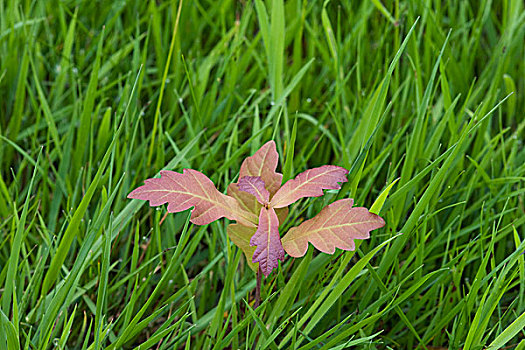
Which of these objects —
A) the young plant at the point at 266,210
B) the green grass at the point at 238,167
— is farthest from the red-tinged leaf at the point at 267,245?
the green grass at the point at 238,167

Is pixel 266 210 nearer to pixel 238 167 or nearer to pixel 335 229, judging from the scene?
pixel 335 229

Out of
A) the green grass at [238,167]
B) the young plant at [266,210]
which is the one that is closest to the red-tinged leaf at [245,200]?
the young plant at [266,210]

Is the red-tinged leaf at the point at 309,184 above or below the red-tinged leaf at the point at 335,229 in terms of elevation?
above

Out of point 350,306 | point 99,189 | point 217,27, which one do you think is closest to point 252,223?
point 350,306

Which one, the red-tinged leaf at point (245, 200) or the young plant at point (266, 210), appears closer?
the young plant at point (266, 210)

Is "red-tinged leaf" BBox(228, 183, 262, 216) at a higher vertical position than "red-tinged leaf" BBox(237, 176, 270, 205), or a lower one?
lower

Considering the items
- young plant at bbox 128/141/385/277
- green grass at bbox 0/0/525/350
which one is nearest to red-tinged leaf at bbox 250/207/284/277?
young plant at bbox 128/141/385/277

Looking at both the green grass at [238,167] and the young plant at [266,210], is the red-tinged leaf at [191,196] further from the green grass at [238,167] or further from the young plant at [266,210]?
the green grass at [238,167]

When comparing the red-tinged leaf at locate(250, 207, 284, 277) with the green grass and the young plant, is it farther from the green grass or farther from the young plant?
the green grass
